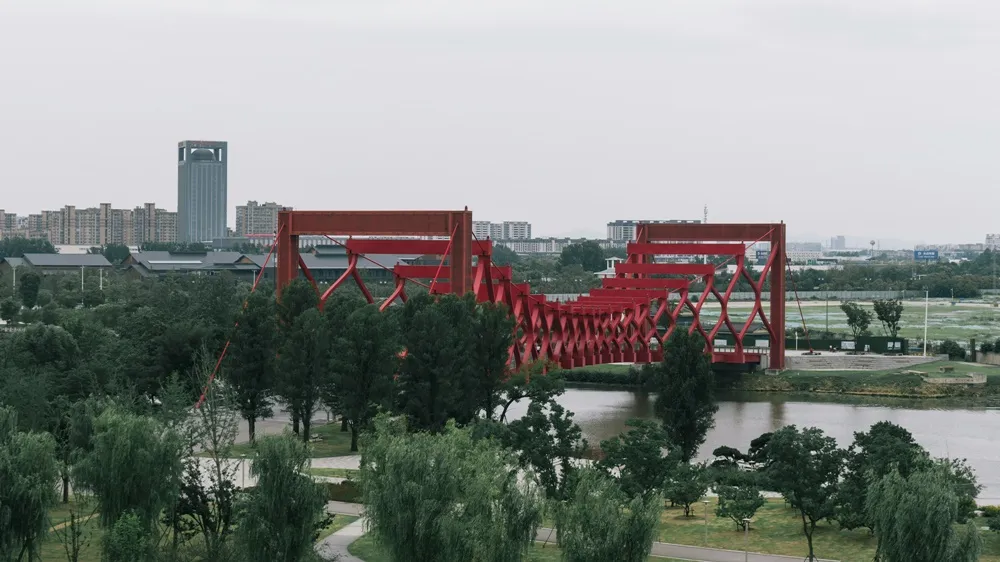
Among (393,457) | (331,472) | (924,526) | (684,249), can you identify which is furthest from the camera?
(684,249)

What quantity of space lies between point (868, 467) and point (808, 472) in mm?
1258

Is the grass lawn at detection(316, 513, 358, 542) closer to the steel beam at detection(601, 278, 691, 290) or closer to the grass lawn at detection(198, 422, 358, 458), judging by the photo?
the grass lawn at detection(198, 422, 358, 458)

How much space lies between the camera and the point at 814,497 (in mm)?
30438

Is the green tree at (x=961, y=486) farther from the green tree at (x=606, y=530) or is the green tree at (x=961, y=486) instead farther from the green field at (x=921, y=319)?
the green field at (x=921, y=319)

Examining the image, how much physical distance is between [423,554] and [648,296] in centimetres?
4172

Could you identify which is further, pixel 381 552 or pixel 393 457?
pixel 381 552

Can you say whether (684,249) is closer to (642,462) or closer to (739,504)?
(739,504)

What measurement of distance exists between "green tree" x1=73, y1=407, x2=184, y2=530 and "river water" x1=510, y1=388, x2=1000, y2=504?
829 inches

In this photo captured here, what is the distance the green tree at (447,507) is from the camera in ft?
81.6

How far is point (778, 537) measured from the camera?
3102 centimetres

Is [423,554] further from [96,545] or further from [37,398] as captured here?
[37,398]

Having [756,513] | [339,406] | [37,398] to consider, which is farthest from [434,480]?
[339,406]

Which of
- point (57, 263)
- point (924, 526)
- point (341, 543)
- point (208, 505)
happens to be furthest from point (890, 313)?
point (57, 263)

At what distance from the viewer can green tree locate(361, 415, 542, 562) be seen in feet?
81.6
